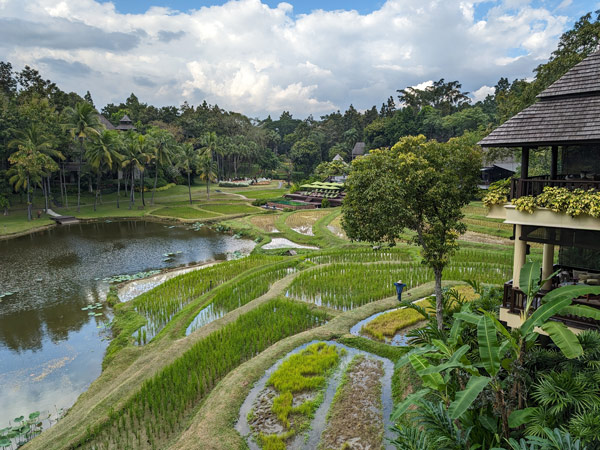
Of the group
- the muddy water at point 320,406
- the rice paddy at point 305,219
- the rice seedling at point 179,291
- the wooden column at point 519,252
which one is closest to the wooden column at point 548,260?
the wooden column at point 519,252

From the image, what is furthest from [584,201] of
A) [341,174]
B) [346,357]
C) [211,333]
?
[341,174]

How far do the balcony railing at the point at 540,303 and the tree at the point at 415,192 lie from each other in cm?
242

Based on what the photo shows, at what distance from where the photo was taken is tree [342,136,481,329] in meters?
10.6

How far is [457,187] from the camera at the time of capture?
37.7 feet

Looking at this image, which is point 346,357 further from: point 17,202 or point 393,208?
point 17,202

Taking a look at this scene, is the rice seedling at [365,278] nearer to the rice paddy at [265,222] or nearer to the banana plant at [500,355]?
the banana plant at [500,355]

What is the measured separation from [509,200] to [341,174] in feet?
192

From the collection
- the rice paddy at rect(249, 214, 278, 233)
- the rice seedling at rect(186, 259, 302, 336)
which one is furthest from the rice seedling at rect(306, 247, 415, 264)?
the rice paddy at rect(249, 214, 278, 233)

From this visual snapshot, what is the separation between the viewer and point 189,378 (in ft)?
35.5

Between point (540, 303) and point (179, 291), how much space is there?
15142mm

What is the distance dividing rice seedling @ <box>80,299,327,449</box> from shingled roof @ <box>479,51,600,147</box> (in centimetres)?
892

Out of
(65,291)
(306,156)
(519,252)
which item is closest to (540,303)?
(519,252)

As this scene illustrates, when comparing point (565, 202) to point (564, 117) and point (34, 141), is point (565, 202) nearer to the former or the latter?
point (564, 117)

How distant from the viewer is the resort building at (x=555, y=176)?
786cm
